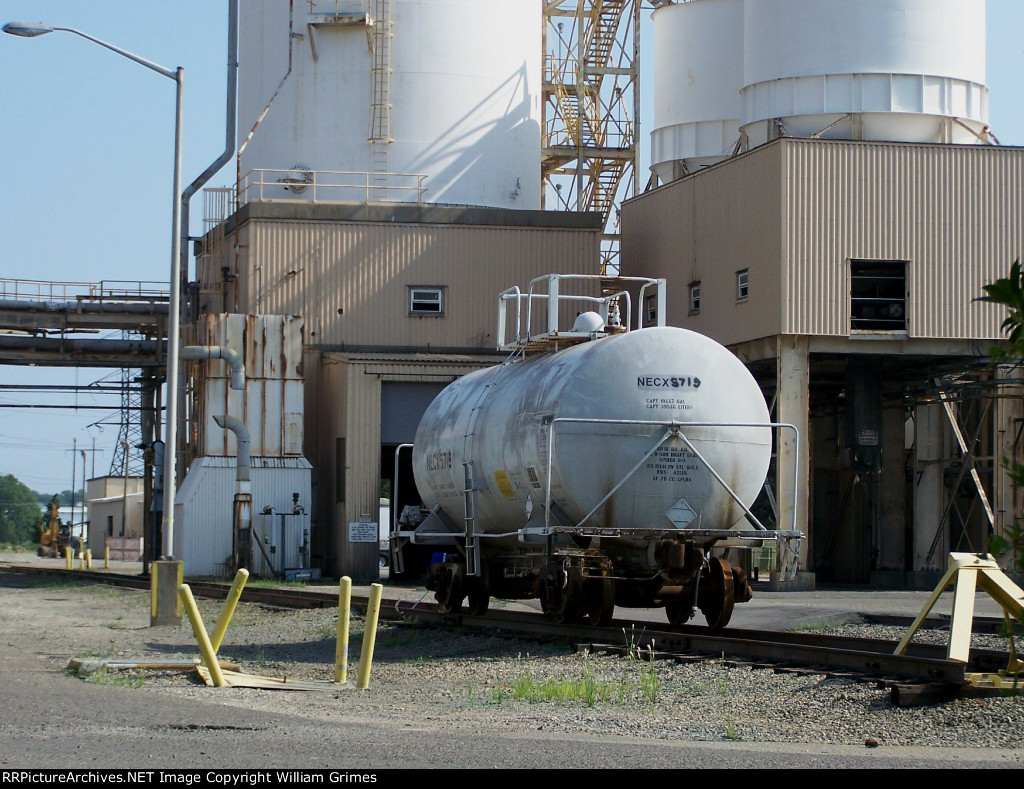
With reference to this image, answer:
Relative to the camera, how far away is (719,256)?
35250mm

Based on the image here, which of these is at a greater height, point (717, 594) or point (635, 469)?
point (635, 469)

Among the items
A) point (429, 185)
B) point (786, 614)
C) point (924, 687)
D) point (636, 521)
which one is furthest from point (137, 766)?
point (429, 185)

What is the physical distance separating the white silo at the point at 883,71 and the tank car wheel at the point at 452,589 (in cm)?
1795

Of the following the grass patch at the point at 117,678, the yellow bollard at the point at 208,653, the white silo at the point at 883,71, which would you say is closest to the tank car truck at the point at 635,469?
the yellow bollard at the point at 208,653

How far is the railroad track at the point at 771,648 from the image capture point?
12336mm

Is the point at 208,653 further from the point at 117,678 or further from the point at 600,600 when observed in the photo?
the point at 600,600

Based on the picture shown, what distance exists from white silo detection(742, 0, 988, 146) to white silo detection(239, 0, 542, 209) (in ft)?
35.2

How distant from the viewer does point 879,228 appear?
32.8 meters

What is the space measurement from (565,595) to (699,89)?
98.2 ft

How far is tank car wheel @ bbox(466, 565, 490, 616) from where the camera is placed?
20.9 meters

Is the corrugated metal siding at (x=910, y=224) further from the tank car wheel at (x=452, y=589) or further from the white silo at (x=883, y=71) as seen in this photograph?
the tank car wheel at (x=452, y=589)

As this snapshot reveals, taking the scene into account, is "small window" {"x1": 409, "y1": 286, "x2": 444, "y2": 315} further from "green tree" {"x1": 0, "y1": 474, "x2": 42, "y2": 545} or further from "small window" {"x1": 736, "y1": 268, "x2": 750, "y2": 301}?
"green tree" {"x1": 0, "y1": 474, "x2": 42, "y2": 545}

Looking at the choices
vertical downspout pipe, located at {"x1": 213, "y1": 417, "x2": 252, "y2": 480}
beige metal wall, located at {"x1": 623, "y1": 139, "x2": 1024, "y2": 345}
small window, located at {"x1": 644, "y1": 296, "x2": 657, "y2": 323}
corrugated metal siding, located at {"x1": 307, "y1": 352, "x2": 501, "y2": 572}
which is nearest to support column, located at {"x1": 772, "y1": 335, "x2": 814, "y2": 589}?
beige metal wall, located at {"x1": 623, "y1": 139, "x2": 1024, "y2": 345}

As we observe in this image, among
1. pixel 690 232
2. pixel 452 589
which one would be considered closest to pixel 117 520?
pixel 690 232
